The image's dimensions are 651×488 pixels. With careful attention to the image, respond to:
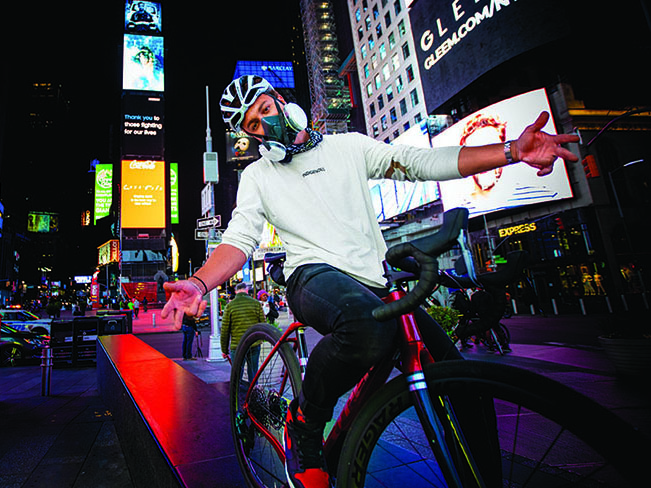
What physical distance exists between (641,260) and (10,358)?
31.1 meters

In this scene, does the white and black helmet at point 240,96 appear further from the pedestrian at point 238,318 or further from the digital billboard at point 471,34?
the digital billboard at point 471,34

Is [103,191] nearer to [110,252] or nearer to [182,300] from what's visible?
[110,252]

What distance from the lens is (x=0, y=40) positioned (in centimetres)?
1650

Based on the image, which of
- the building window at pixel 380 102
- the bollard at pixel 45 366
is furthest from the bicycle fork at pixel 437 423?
the building window at pixel 380 102

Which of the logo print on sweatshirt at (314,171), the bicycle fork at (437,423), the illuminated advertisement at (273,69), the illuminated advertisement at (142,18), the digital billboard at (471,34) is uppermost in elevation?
the illuminated advertisement at (273,69)

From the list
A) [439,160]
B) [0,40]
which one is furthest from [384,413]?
[0,40]

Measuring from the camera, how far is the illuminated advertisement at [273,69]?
94188 millimetres

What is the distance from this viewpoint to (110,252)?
70.2 meters

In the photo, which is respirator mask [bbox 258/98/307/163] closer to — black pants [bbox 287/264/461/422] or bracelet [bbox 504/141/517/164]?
black pants [bbox 287/264/461/422]

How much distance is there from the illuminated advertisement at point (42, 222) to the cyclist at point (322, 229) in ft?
333

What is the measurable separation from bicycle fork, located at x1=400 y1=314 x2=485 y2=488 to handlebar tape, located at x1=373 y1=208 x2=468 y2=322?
0.28 metres

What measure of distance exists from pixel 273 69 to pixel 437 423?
351 ft

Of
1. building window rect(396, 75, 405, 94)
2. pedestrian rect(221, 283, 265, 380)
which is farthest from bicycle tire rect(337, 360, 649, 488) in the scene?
building window rect(396, 75, 405, 94)

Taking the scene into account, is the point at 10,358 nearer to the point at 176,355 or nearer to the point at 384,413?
the point at 176,355
